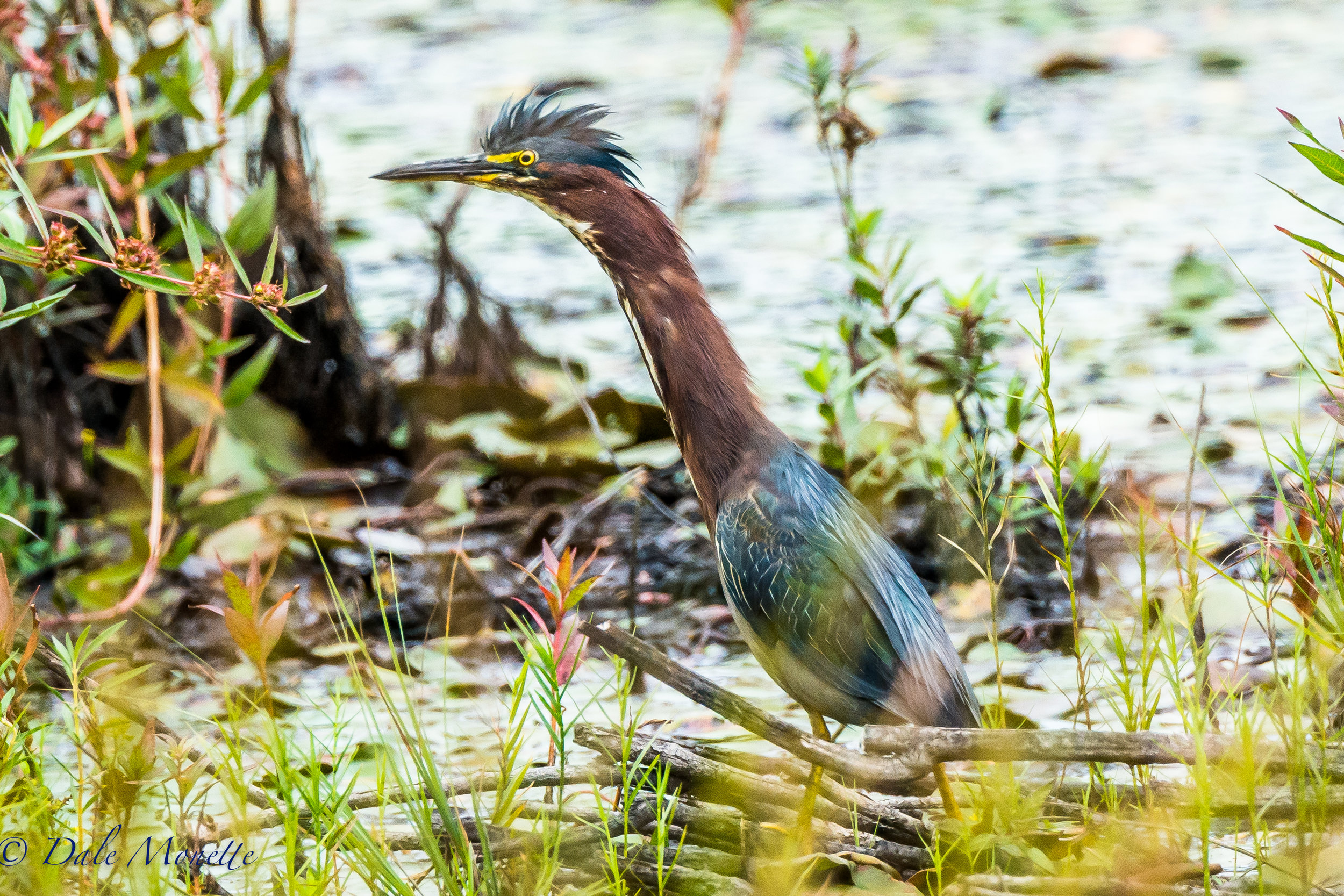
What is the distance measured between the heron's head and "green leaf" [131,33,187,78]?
0.56 meters

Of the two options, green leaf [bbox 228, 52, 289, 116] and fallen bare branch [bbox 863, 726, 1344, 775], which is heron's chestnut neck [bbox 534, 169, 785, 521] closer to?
green leaf [bbox 228, 52, 289, 116]

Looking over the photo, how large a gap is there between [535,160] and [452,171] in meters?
0.19

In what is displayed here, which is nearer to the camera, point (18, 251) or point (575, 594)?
point (18, 251)

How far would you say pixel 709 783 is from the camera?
7.34ft

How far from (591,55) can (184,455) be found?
520cm

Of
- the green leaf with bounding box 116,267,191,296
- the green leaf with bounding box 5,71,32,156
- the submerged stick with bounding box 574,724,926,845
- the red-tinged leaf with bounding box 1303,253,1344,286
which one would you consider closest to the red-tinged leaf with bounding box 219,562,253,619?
the green leaf with bounding box 116,267,191,296

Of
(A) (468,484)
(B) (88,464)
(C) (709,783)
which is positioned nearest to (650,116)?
(A) (468,484)

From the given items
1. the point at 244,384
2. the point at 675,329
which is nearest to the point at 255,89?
the point at 244,384

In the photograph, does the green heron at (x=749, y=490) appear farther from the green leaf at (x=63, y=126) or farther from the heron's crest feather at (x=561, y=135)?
the green leaf at (x=63, y=126)

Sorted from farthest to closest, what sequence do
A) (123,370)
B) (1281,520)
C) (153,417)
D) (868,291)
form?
(868,291), (123,370), (153,417), (1281,520)

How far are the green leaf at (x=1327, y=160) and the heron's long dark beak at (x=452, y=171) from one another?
1.66m

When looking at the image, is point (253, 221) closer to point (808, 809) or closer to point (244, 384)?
point (244, 384)

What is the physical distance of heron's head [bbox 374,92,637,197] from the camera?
308 centimetres

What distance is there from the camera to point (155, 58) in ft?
10.3
